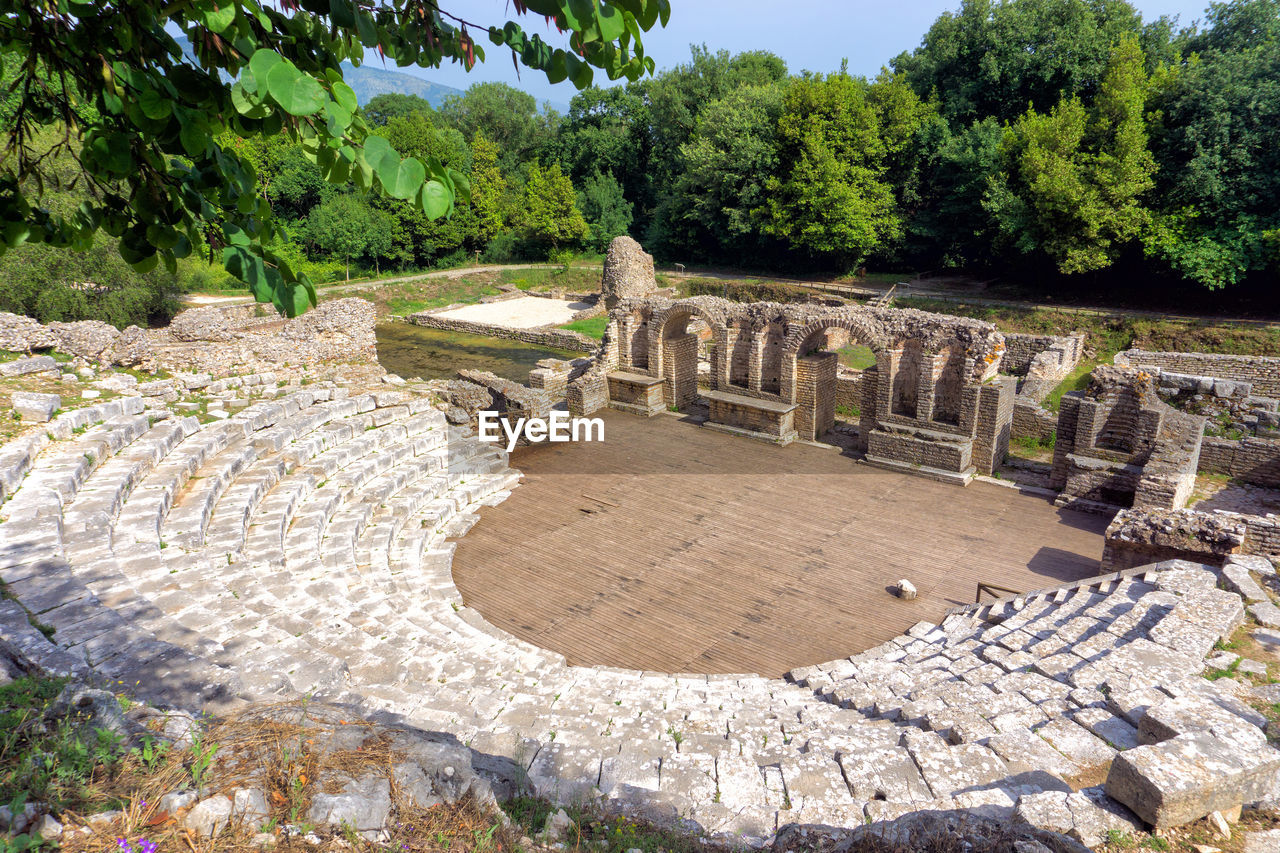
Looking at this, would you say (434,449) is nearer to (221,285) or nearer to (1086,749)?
(1086,749)

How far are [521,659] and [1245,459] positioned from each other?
12.8 m

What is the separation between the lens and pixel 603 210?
45.4 meters

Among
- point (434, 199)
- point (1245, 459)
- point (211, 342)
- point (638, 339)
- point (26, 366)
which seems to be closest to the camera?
point (434, 199)

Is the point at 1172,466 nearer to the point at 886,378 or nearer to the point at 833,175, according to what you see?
→ the point at 886,378

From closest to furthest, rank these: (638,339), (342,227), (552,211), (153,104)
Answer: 1. (153,104)
2. (638,339)
3. (342,227)
4. (552,211)

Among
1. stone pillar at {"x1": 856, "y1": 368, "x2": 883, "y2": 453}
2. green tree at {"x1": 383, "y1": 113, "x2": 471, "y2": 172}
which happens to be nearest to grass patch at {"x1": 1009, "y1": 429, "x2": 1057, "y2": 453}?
stone pillar at {"x1": 856, "y1": 368, "x2": 883, "y2": 453}

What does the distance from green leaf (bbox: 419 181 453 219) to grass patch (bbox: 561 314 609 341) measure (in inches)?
1045

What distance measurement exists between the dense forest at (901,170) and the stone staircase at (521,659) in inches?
426

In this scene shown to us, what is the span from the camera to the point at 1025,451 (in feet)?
49.0

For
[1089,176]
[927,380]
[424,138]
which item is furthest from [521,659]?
[424,138]

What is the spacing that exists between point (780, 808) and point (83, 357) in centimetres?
1470

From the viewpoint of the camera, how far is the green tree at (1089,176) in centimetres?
2450

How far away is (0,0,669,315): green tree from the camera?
2453mm

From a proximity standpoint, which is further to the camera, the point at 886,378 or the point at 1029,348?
the point at 1029,348
